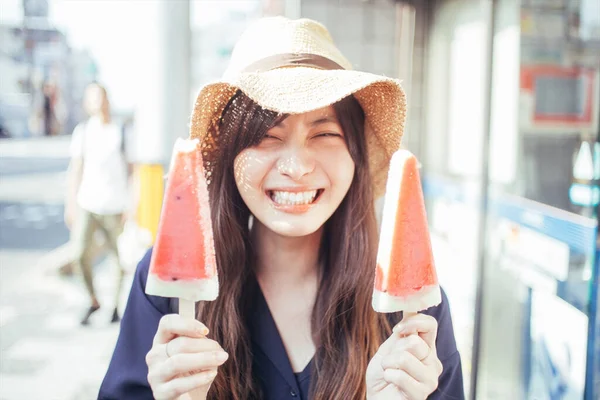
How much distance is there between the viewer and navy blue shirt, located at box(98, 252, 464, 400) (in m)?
1.47

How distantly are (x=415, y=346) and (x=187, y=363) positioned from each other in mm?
530

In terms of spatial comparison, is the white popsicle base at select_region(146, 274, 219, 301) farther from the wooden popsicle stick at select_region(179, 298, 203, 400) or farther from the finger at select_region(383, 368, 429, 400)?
the finger at select_region(383, 368, 429, 400)

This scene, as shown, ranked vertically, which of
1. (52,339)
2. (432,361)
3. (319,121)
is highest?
(319,121)

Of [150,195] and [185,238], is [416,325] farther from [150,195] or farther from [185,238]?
[150,195]

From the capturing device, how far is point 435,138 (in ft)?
17.1

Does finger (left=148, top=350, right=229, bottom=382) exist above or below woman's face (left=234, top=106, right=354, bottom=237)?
below

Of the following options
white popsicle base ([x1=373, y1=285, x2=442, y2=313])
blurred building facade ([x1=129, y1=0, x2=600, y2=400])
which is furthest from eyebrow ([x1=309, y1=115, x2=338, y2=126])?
blurred building facade ([x1=129, y1=0, x2=600, y2=400])

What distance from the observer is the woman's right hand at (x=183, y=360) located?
118 cm

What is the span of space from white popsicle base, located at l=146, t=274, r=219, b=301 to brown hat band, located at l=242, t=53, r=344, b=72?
0.64 metres

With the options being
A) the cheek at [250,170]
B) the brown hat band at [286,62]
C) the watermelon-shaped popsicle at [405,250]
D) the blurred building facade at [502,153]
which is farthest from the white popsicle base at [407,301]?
the blurred building facade at [502,153]

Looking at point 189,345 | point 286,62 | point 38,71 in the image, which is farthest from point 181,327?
point 38,71

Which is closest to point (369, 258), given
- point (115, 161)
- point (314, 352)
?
point (314, 352)

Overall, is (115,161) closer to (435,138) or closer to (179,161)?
(435,138)

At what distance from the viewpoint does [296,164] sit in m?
1.41
